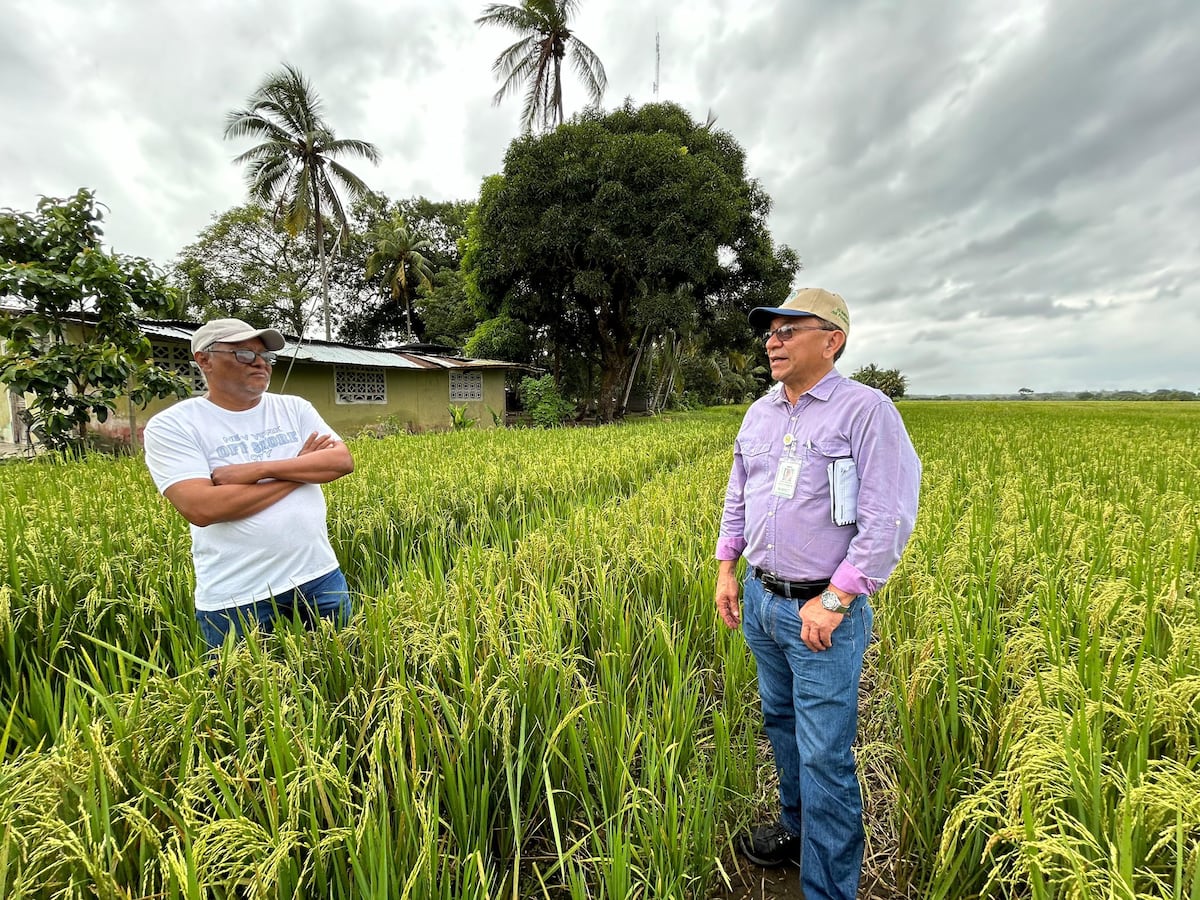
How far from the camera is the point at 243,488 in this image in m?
1.83

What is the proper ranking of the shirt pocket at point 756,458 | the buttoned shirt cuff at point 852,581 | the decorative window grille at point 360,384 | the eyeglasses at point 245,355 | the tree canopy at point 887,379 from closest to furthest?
the buttoned shirt cuff at point 852,581 → the shirt pocket at point 756,458 → the eyeglasses at point 245,355 → the decorative window grille at point 360,384 → the tree canopy at point 887,379

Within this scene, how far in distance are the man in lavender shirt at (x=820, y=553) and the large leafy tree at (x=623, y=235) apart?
12.9 m

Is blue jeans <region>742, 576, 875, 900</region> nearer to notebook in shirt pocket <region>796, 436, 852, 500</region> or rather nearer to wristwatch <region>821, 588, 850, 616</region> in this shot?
wristwatch <region>821, 588, 850, 616</region>

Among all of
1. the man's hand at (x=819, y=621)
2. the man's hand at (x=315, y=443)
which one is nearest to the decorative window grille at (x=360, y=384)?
the man's hand at (x=315, y=443)

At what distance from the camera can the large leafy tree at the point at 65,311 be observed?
6.30 metres

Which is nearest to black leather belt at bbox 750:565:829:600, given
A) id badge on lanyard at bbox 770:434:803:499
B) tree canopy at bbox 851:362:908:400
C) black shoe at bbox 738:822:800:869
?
id badge on lanyard at bbox 770:434:803:499

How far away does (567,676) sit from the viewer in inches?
66.4

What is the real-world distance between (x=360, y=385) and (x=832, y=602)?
1612 centimetres

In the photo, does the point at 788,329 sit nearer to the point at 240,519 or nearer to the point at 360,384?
the point at 240,519

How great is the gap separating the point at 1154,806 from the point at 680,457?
7.30 metres

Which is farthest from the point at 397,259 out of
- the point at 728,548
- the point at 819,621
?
the point at 819,621

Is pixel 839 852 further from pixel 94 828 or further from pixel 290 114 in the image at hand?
pixel 290 114

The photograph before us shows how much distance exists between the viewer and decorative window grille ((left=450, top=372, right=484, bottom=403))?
17875 millimetres

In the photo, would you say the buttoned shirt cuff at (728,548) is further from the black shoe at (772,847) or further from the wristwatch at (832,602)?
the black shoe at (772,847)
